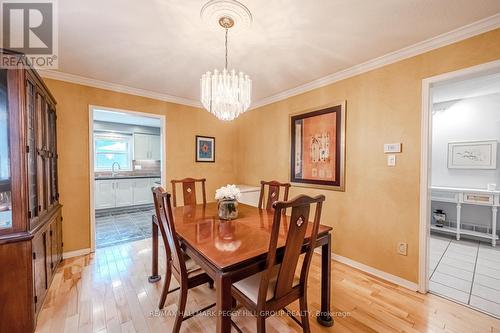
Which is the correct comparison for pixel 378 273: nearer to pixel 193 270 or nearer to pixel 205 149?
pixel 193 270

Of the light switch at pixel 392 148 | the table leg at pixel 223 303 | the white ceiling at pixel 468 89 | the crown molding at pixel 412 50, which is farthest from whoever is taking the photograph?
the white ceiling at pixel 468 89

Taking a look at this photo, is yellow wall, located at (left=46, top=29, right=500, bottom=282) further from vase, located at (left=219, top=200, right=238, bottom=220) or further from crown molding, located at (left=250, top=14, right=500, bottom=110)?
vase, located at (left=219, top=200, right=238, bottom=220)

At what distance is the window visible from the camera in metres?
5.54

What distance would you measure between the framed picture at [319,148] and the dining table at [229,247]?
3.64ft

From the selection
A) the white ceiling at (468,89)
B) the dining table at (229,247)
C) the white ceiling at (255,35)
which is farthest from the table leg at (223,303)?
the white ceiling at (468,89)

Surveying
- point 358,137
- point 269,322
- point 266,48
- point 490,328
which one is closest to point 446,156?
point 358,137

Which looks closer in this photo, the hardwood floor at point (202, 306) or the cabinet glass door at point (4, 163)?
the cabinet glass door at point (4, 163)

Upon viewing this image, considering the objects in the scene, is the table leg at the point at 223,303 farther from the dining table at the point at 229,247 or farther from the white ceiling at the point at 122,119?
the white ceiling at the point at 122,119

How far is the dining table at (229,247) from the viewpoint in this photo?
3.59ft

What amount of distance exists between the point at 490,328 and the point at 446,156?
3.29 meters

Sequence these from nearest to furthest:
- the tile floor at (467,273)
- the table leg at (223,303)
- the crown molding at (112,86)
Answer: the table leg at (223,303), the tile floor at (467,273), the crown molding at (112,86)

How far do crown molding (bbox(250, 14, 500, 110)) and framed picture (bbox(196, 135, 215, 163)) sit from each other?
1845mm
